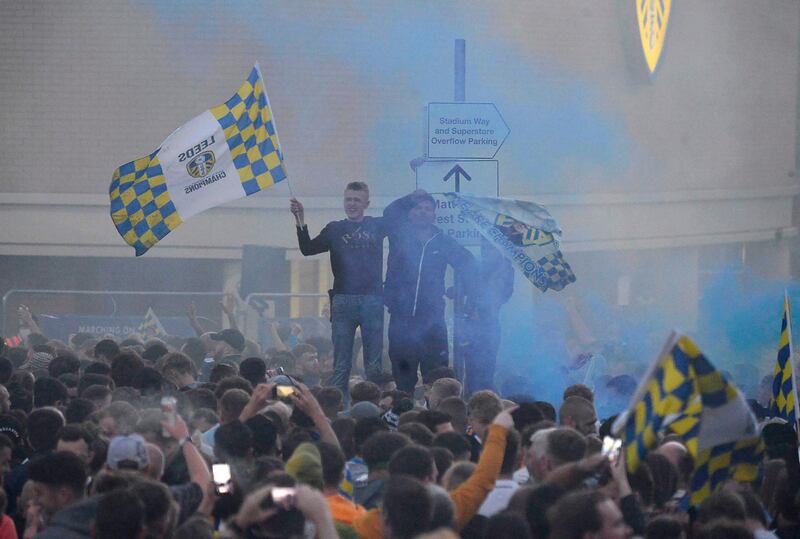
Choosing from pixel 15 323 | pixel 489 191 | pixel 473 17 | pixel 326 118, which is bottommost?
pixel 15 323

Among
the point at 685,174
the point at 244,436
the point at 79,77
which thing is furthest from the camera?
the point at 685,174

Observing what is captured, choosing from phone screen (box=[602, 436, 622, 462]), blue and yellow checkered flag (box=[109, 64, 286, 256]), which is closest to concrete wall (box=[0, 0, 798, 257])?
blue and yellow checkered flag (box=[109, 64, 286, 256])

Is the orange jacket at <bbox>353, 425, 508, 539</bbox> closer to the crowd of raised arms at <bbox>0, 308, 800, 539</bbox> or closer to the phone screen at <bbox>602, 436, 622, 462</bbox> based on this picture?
the crowd of raised arms at <bbox>0, 308, 800, 539</bbox>

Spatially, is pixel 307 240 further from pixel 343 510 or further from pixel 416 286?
pixel 343 510

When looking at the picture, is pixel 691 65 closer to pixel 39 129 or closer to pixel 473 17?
pixel 473 17

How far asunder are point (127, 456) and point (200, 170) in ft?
18.6

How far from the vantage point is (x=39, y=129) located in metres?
20.5

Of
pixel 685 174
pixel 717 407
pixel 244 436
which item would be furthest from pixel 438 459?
pixel 685 174

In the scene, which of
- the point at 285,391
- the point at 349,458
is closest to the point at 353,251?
the point at 349,458

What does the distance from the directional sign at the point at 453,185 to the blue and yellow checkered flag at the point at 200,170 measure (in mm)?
1143

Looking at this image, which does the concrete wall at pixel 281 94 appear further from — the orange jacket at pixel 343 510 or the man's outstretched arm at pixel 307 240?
the orange jacket at pixel 343 510

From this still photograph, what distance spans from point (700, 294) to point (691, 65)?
3953 millimetres

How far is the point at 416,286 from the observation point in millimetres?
10523

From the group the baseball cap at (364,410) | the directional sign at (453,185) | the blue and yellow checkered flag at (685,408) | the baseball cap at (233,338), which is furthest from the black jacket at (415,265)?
the blue and yellow checkered flag at (685,408)
